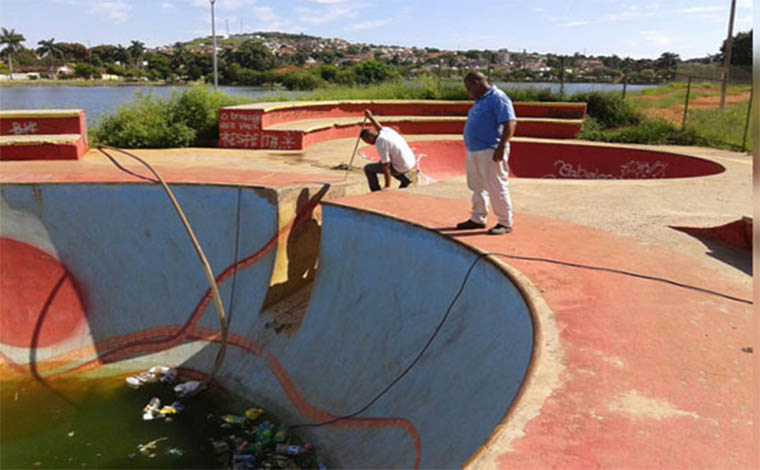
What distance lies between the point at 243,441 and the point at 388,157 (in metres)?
4.18

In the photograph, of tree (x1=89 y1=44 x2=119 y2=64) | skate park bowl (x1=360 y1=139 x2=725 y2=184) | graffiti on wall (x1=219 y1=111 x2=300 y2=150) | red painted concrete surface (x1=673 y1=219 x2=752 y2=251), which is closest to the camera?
red painted concrete surface (x1=673 y1=219 x2=752 y2=251)

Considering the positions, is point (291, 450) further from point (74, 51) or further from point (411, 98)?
point (74, 51)

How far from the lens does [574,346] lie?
12.2 feet

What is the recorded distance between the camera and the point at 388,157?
8477 mm

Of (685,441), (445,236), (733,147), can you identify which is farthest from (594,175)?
(685,441)

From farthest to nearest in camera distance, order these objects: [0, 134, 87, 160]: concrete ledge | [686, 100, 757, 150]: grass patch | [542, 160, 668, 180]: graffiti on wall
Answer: [686, 100, 757, 150]: grass patch < [542, 160, 668, 180]: graffiti on wall < [0, 134, 87, 160]: concrete ledge

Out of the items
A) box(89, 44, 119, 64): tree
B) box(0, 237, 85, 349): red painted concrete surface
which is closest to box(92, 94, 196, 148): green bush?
box(0, 237, 85, 349): red painted concrete surface

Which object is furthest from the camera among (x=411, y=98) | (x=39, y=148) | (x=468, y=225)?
(x=411, y=98)

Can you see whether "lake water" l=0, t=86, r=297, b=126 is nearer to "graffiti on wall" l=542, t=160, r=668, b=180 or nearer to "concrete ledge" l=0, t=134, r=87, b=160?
"concrete ledge" l=0, t=134, r=87, b=160

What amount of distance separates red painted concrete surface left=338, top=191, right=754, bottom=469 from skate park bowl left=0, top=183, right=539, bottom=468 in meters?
0.59

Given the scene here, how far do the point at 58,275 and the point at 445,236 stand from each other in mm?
5432

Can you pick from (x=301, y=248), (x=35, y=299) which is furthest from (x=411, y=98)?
(x=35, y=299)

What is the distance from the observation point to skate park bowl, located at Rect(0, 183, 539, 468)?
5.26 meters

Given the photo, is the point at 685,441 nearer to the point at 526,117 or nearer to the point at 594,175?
the point at 594,175
